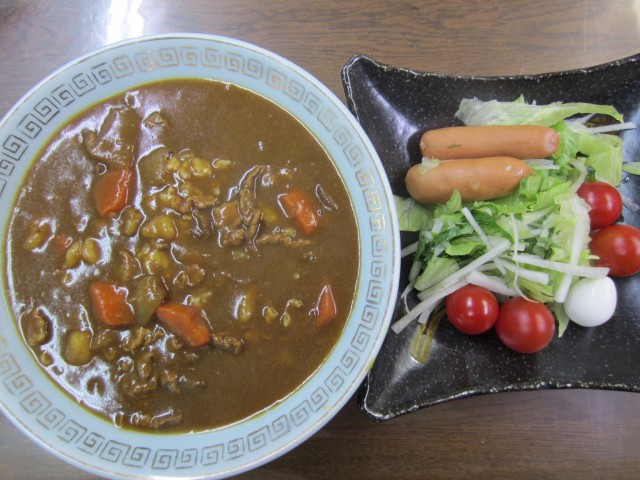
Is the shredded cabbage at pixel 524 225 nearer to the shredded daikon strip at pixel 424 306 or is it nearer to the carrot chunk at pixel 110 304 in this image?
the shredded daikon strip at pixel 424 306

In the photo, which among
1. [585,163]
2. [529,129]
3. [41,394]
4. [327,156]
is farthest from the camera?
[585,163]

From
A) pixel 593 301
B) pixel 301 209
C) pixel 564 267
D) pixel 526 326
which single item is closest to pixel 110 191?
pixel 301 209

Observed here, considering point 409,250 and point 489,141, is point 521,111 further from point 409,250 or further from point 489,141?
point 409,250

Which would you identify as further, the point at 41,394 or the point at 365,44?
the point at 365,44

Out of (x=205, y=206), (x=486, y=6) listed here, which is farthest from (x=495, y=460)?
(x=486, y=6)

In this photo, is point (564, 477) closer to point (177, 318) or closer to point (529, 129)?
point (529, 129)
